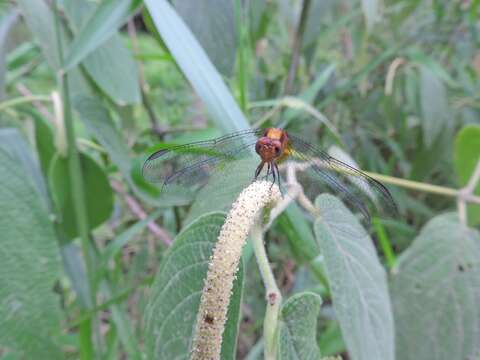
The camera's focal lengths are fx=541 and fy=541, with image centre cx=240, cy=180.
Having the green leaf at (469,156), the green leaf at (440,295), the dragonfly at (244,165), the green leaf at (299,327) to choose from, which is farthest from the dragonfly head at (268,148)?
the green leaf at (469,156)

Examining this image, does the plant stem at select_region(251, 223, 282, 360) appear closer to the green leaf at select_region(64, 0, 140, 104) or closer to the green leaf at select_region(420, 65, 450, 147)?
the green leaf at select_region(64, 0, 140, 104)

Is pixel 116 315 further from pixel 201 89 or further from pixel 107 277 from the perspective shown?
pixel 201 89

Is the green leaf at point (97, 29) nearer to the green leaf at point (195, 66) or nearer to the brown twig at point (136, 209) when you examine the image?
the green leaf at point (195, 66)

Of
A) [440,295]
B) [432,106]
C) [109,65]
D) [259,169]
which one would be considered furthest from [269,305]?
[432,106]

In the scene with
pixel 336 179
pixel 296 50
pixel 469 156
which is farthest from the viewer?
pixel 296 50

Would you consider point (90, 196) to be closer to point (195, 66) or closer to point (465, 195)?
point (195, 66)

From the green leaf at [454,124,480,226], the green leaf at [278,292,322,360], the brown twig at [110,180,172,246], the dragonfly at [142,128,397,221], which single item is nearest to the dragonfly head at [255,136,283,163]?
the dragonfly at [142,128,397,221]
